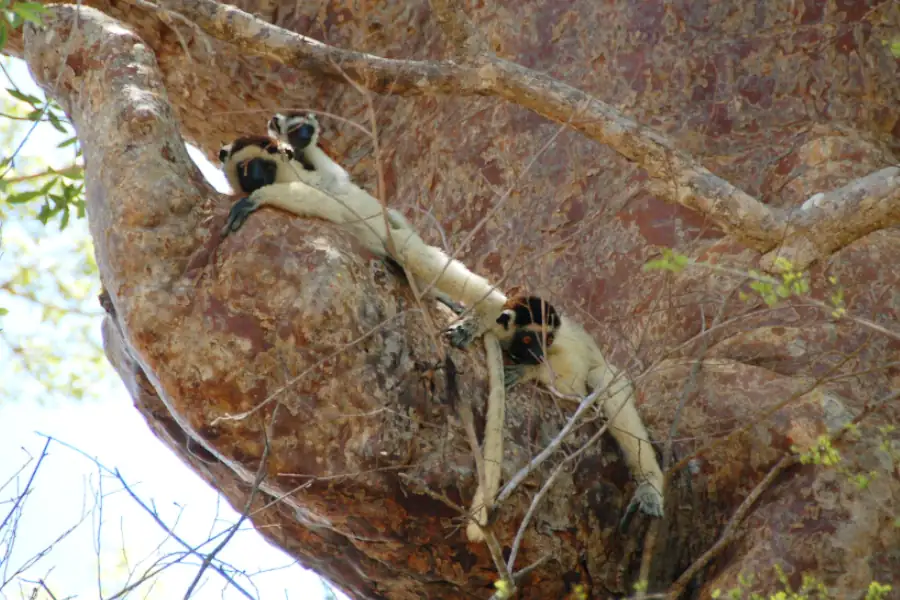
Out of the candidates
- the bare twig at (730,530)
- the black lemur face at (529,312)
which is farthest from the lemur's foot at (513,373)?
the bare twig at (730,530)

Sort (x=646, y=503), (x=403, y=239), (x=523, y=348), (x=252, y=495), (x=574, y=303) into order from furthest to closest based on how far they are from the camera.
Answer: (x=574, y=303) < (x=523, y=348) < (x=403, y=239) < (x=646, y=503) < (x=252, y=495)

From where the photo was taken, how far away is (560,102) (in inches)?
160

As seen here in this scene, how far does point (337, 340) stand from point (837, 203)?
5.66ft

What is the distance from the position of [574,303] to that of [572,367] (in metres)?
0.38

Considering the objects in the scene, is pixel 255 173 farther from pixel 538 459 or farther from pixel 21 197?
pixel 538 459

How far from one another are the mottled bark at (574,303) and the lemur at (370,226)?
9 centimetres

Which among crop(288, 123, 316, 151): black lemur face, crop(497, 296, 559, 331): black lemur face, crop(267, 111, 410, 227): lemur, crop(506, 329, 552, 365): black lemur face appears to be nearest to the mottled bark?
crop(497, 296, 559, 331): black lemur face

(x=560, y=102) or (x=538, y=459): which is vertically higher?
(x=560, y=102)

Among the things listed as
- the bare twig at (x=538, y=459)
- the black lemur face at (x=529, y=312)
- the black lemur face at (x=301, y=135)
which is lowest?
the bare twig at (x=538, y=459)

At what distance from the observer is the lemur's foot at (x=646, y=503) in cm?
427

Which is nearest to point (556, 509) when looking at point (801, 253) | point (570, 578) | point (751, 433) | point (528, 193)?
point (570, 578)

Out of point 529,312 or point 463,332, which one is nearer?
point 463,332

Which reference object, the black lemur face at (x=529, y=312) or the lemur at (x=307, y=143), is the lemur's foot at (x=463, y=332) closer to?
the black lemur face at (x=529, y=312)

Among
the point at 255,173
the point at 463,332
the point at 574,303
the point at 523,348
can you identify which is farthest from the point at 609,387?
the point at 255,173
